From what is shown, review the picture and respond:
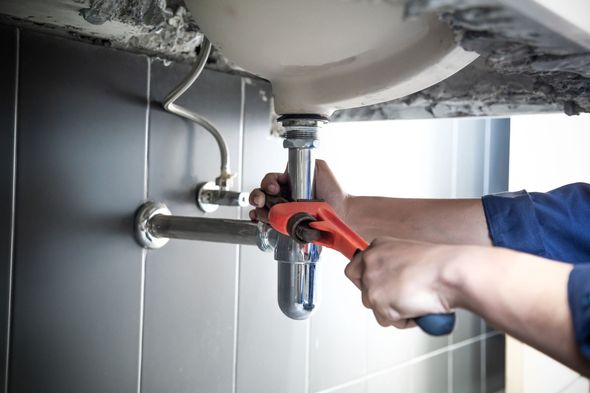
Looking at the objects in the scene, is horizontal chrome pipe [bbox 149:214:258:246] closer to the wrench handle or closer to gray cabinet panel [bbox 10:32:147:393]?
gray cabinet panel [bbox 10:32:147:393]

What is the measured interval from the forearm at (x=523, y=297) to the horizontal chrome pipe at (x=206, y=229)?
28cm

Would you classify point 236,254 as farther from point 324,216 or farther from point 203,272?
point 324,216

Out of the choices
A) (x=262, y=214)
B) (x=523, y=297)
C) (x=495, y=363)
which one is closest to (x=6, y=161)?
(x=262, y=214)

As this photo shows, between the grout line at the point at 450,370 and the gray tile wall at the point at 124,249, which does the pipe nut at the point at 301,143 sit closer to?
the gray tile wall at the point at 124,249

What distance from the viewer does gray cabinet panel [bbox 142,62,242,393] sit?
690mm

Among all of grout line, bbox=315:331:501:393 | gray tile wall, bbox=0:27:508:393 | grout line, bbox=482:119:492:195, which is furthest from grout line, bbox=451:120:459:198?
gray tile wall, bbox=0:27:508:393

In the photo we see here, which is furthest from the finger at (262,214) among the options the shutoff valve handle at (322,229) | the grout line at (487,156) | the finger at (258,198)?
the grout line at (487,156)

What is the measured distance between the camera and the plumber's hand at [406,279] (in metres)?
0.35

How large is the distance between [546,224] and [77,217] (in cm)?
Answer: 51

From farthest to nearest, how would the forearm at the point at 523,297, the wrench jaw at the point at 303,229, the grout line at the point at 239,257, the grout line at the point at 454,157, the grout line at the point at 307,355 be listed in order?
the grout line at the point at 454,157, the grout line at the point at 307,355, the grout line at the point at 239,257, the wrench jaw at the point at 303,229, the forearm at the point at 523,297

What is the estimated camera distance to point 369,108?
0.80m

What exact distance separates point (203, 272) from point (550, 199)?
44 centimetres

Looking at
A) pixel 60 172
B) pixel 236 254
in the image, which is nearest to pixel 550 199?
pixel 236 254

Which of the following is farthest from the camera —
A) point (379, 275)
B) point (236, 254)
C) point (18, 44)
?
point (236, 254)
